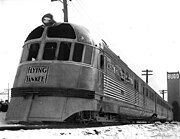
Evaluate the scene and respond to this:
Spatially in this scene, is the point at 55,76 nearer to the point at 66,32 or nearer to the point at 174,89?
the point at 66,32

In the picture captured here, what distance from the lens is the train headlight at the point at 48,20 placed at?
377 inches

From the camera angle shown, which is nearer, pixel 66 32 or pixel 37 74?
pixel 37 74

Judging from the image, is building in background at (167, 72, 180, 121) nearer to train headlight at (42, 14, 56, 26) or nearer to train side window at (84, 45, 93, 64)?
train side window at (84, 45, 93, 64)

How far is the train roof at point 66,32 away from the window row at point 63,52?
230mm

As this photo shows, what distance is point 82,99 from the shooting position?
8.72m

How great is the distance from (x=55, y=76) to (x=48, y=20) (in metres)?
1.98

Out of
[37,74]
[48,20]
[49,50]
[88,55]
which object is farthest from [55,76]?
[48,20]

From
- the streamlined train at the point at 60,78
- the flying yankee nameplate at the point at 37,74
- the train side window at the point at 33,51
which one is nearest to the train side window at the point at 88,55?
the streamlined train at the point at 60,78

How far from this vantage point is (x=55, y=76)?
8797 millimetres

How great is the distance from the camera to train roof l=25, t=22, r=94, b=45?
9438mm

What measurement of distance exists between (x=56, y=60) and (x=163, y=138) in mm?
3832

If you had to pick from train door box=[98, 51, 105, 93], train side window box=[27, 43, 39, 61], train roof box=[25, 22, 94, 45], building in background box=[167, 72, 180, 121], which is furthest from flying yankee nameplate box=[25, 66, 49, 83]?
building in background box=[167, 72, 180, 121]

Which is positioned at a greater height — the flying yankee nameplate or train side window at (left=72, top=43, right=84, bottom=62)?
train side window at (left=72, top=43, right=84, bottom=62)

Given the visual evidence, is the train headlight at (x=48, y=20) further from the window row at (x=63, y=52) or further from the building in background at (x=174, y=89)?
the building in background at (x=174, y=89)
